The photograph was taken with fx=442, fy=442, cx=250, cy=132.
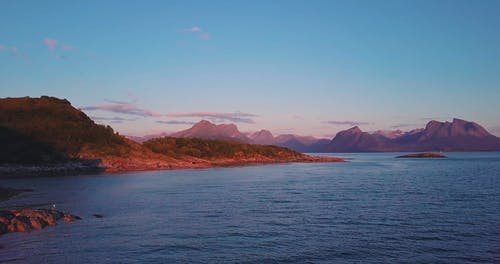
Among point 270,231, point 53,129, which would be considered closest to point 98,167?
point 53,129

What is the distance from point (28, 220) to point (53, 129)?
4958 inches

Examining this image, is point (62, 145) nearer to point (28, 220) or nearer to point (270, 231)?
point (28, 220)

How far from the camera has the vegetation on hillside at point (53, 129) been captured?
136 meters

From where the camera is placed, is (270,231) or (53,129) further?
(53,129)

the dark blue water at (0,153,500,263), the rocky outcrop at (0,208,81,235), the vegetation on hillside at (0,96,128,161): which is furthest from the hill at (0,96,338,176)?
the rocky outcrop at (0,208,81,235)

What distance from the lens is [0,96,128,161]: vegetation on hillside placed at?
136 m

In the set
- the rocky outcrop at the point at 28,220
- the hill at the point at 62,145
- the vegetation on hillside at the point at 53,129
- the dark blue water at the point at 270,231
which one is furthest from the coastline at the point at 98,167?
the rocky outcrop at the point at 28,220

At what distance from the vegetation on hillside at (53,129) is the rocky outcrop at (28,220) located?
91.9m

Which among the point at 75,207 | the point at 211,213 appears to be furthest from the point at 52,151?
the point at 211,213

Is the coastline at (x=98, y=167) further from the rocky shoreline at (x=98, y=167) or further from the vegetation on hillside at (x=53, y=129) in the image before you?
the vegetation on hillside at (x=53, y=129)

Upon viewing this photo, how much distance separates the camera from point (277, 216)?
4191 centimetres

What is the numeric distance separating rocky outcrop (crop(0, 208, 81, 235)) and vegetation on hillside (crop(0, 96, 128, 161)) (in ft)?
301

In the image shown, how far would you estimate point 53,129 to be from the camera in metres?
152

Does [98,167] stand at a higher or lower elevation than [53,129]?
lower
